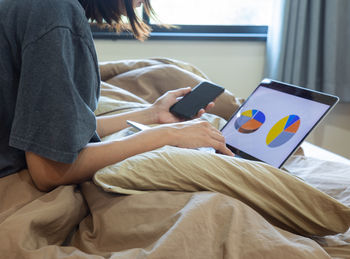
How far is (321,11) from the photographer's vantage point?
89.0 inches

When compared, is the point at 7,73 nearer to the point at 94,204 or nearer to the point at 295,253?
the point at 94,204

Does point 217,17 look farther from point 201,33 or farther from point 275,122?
point 275,122

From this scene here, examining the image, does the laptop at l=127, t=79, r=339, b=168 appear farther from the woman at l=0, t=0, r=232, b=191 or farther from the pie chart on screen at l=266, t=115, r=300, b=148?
the woman at l=0, t=0, r=232, b=191

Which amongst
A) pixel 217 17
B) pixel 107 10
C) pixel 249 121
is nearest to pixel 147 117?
pixel 249 121

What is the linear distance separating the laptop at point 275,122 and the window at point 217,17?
4.29 feet

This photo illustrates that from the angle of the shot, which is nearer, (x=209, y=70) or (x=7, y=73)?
(x=7, y=73)

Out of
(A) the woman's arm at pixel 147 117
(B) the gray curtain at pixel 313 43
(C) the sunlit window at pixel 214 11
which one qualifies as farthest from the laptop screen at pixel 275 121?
(C) the sunlit window at pixel 214 11

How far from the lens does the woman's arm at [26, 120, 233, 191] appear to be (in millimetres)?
725

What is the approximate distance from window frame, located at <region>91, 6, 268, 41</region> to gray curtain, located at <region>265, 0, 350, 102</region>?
16 centimetres

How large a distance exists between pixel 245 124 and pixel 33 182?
23.7 inches

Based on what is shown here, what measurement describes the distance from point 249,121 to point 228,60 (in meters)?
1.36

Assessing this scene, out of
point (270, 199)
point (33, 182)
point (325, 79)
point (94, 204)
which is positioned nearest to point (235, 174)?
point (270, 199)

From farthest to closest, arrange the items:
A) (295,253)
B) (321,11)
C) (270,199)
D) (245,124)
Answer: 1. (321,11)
2. (245,124)
3. (270,199)
4. (295,253)

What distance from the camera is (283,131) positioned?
1.03 meters
